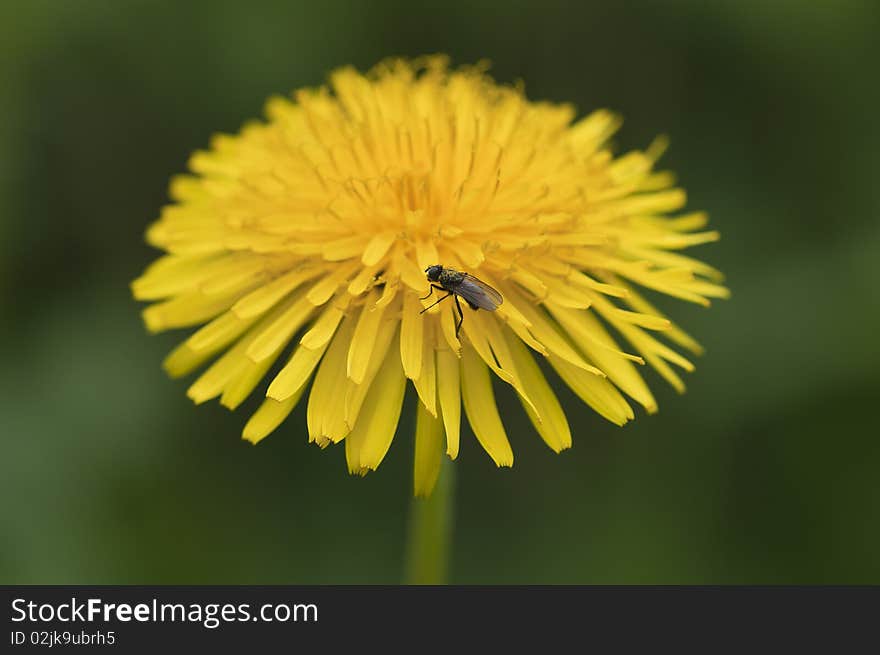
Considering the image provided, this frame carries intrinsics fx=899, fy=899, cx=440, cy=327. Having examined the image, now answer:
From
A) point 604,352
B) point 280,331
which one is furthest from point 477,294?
point 280,331

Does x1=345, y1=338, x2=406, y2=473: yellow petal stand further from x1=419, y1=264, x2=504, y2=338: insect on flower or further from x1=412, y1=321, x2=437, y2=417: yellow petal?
x1=419, y1=264, x2=504, y2=338: insect on flower

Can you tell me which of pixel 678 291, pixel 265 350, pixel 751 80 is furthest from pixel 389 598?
pixel 751 80

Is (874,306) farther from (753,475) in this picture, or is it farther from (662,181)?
(662,181)

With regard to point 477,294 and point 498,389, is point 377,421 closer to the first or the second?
point 477,294

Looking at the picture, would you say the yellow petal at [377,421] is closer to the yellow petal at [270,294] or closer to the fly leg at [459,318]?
the fly leg at [459,318]

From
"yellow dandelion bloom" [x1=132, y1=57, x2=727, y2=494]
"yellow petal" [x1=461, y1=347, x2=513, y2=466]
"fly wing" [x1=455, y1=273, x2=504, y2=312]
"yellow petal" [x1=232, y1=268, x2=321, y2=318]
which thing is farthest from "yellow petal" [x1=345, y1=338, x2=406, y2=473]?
"yellow petal" [x1=232, y1=268, x2=321, y2=318]

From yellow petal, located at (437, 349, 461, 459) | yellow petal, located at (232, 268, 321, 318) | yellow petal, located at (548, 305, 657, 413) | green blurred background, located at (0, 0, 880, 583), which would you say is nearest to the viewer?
yellow petal, located at (437, 349, 461, 459)

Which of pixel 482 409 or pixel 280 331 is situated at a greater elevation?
pixel 280 331
